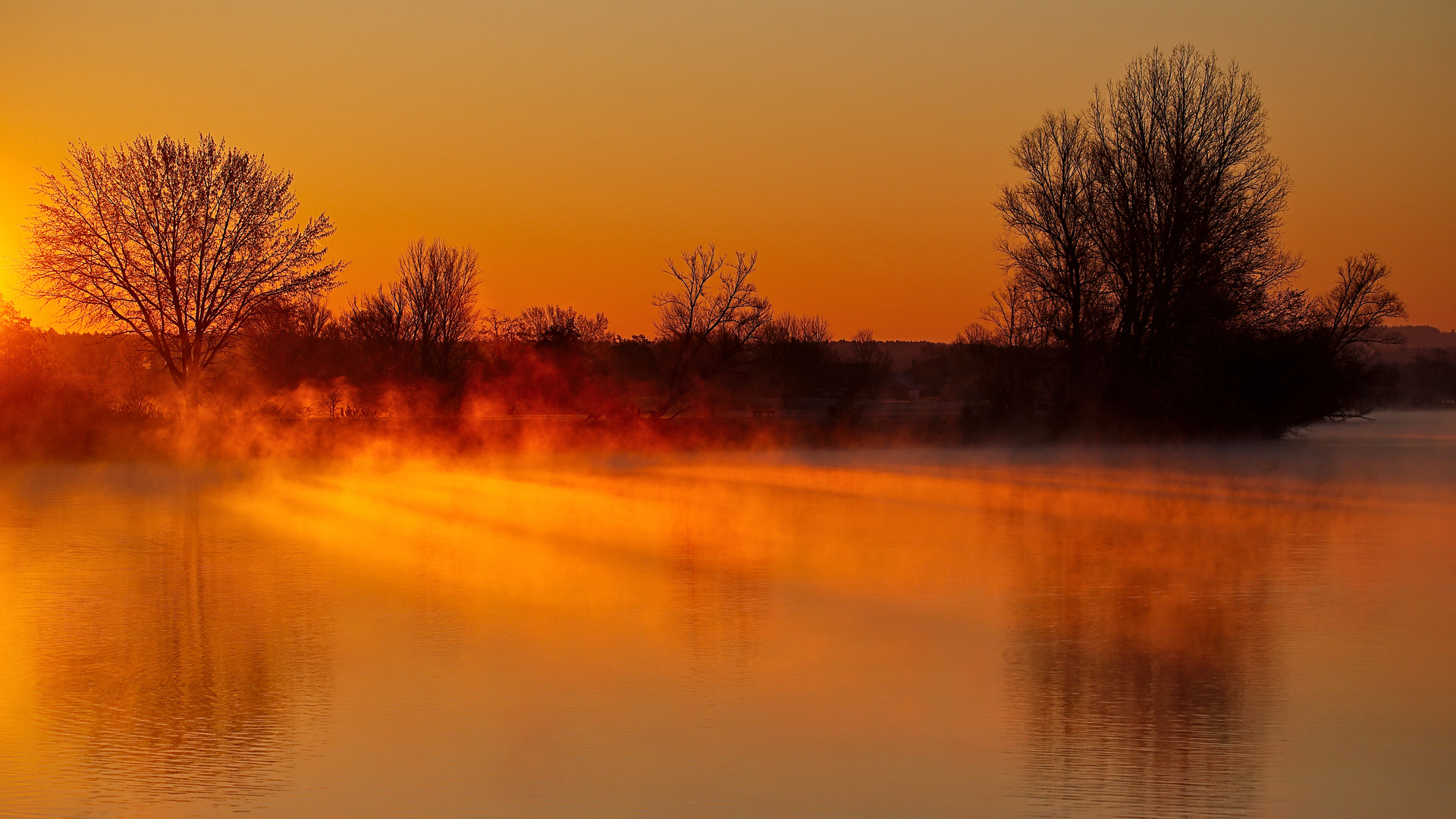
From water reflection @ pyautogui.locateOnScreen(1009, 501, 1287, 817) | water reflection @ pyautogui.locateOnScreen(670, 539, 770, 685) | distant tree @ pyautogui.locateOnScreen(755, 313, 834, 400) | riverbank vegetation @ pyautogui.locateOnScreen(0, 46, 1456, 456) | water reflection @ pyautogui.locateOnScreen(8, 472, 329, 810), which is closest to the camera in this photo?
water reflection @ pyautogui.locateOnScreen(1009, 501, 1287, 817)

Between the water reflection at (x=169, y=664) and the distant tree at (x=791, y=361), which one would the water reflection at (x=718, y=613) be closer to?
the water reflection at (x=169, y=664)

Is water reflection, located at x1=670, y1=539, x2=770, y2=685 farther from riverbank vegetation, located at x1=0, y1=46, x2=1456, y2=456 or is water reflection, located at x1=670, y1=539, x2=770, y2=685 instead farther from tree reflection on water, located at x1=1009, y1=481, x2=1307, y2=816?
riverbank vegetation, located at x1=0, y1=46, x2=1456, y2=456

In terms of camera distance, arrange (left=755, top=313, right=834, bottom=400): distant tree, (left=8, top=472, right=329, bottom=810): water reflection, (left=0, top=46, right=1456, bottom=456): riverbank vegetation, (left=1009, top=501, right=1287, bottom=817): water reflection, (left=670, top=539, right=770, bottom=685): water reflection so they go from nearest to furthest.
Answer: (left=1009, top=501, right=1287, bottom=817): water reflection
(left=8, top=472, right=329, bottom=810): water reflection
(left=670, top=539, right=770, bottom=685): water reflection
(left=0, top=46, right=1456, bottom=456): riverbank vegetation
(left=755, top=313, right=834, bottom=400): distant tree

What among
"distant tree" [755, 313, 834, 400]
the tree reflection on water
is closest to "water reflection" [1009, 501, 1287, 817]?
the tree reflection on water

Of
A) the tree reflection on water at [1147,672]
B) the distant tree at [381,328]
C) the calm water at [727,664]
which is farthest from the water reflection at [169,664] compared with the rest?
the distant tree at [381,328]

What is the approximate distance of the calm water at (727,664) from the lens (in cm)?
473

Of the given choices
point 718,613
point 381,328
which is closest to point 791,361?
point 381,328

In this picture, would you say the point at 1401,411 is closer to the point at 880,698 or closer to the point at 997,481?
the point at 997,481

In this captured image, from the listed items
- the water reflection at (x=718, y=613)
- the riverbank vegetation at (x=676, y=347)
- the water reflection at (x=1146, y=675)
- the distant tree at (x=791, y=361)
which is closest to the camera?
the water reflection at (x=1146, y=675)

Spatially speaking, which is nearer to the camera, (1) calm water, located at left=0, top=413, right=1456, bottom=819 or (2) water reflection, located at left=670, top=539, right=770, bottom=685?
(1) calm water, located at left=0, top=413, right=1456, bottom=819

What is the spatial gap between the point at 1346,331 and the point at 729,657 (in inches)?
1508

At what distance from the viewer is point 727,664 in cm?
668

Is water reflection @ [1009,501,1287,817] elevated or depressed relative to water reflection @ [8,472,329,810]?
depressed

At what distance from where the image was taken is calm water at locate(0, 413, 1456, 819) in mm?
4734
